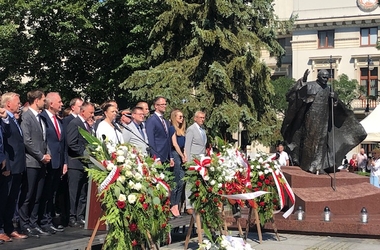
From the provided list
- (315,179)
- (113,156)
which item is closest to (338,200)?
(315,179)

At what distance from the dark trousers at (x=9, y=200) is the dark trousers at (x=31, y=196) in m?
0.24

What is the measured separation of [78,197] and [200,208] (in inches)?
77.1

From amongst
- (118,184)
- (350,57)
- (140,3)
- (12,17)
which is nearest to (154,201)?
(118,184)

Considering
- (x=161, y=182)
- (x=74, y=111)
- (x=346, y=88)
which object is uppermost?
(x=346, y=88)

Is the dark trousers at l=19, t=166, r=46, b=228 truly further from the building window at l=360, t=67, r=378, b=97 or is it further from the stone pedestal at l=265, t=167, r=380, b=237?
the building window at l=360, t=67, r=378, b=97

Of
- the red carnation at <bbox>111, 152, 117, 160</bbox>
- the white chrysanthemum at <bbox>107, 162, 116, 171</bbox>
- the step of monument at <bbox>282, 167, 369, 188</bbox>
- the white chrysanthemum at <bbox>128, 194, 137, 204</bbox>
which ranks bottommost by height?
the step of monument at <bbox>282, 167, 369, 188</bbox>

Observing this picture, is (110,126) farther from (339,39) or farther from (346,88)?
(339,39)

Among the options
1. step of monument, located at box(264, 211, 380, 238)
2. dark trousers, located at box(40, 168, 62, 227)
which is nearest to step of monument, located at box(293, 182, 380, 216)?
step of monument, located at box(264, 211, 380, 238)

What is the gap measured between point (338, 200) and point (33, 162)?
19.4 feet

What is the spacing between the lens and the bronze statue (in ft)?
40.8

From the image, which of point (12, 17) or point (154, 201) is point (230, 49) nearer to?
point (12, 17)

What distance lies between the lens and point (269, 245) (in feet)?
31.2

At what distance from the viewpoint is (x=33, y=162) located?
8047 millimetres

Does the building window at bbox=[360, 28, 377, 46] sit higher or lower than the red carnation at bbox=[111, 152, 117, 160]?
higher
